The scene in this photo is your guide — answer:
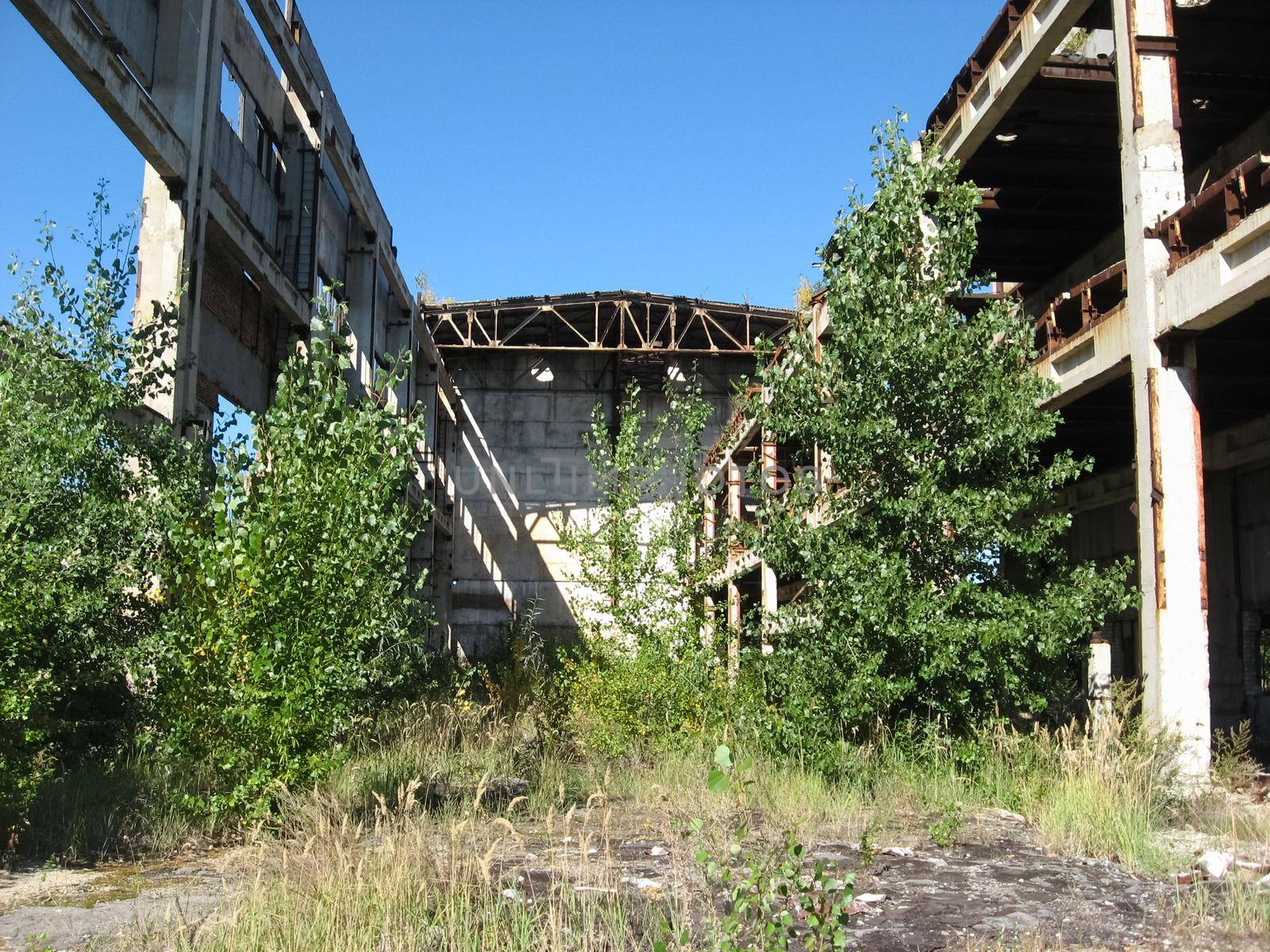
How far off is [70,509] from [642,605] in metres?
8.07

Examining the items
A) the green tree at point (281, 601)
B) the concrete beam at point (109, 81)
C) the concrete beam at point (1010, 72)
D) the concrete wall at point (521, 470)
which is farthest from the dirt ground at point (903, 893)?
the concrete wall at point (521, 470)

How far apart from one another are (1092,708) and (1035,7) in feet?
27.0

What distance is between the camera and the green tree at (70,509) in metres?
7.74

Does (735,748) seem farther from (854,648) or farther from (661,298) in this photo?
(661,298)

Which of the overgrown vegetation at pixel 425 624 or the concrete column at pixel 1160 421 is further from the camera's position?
the concrete column at pixel 1160 421

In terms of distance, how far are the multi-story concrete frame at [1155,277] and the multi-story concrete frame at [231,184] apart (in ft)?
24.2

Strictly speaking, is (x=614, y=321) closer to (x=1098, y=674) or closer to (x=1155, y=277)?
(x=1098, y=674)

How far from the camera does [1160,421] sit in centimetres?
1086

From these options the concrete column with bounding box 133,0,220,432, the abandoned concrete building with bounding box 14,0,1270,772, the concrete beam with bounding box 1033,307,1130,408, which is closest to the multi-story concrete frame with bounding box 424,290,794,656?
the abandoned concrete building with bounding box 14,0,1270,772

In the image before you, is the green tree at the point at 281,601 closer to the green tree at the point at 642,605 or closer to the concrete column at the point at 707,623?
the green tree at the point at 642,605

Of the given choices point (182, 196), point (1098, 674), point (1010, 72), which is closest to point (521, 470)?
point (182, 196)

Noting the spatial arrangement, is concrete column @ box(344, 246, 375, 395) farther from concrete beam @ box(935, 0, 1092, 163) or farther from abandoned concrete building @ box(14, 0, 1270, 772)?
concrete beam @ box(935, 0, 1092, 163)

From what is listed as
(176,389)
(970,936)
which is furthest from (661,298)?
(970,936)

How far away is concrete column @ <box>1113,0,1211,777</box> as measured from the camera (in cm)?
1051
